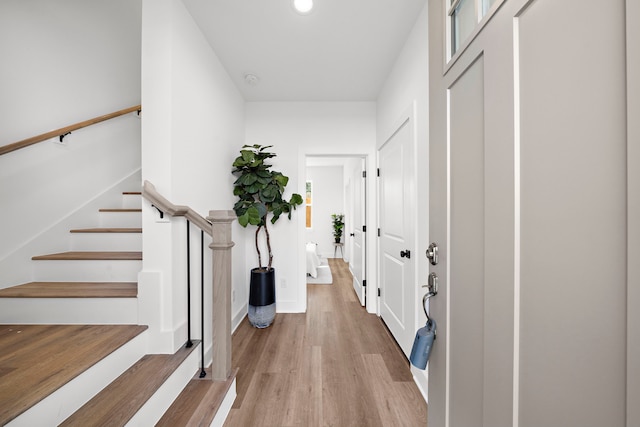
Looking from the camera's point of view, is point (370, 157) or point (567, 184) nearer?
point (567, 184)

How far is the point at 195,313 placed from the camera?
1.81m

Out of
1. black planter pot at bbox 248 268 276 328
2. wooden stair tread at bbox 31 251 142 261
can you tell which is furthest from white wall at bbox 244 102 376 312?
wooden stair tread at bbox 31 251 142 261

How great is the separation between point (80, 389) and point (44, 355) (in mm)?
316

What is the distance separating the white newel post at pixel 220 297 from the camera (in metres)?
1.57

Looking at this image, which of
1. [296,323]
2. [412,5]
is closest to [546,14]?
[412,5]

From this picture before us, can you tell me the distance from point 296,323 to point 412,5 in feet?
9.64

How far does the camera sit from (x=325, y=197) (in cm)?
739

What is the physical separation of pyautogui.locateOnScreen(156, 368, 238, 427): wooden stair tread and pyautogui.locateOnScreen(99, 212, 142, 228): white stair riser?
1456mm

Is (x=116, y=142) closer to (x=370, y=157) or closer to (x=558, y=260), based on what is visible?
(x=370, y=157)

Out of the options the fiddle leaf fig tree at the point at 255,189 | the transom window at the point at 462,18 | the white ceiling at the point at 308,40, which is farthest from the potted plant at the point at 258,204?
the transom window at the point at 462,18

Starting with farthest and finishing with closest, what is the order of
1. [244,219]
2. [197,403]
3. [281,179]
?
1. [281,179]
2. [244,219]
3. [197,403]

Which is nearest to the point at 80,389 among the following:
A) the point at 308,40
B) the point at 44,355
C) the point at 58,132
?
the point at 44,355

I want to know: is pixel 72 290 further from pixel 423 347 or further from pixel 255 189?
pixel 423 347

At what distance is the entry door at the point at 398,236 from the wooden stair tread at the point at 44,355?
1.82 metres
